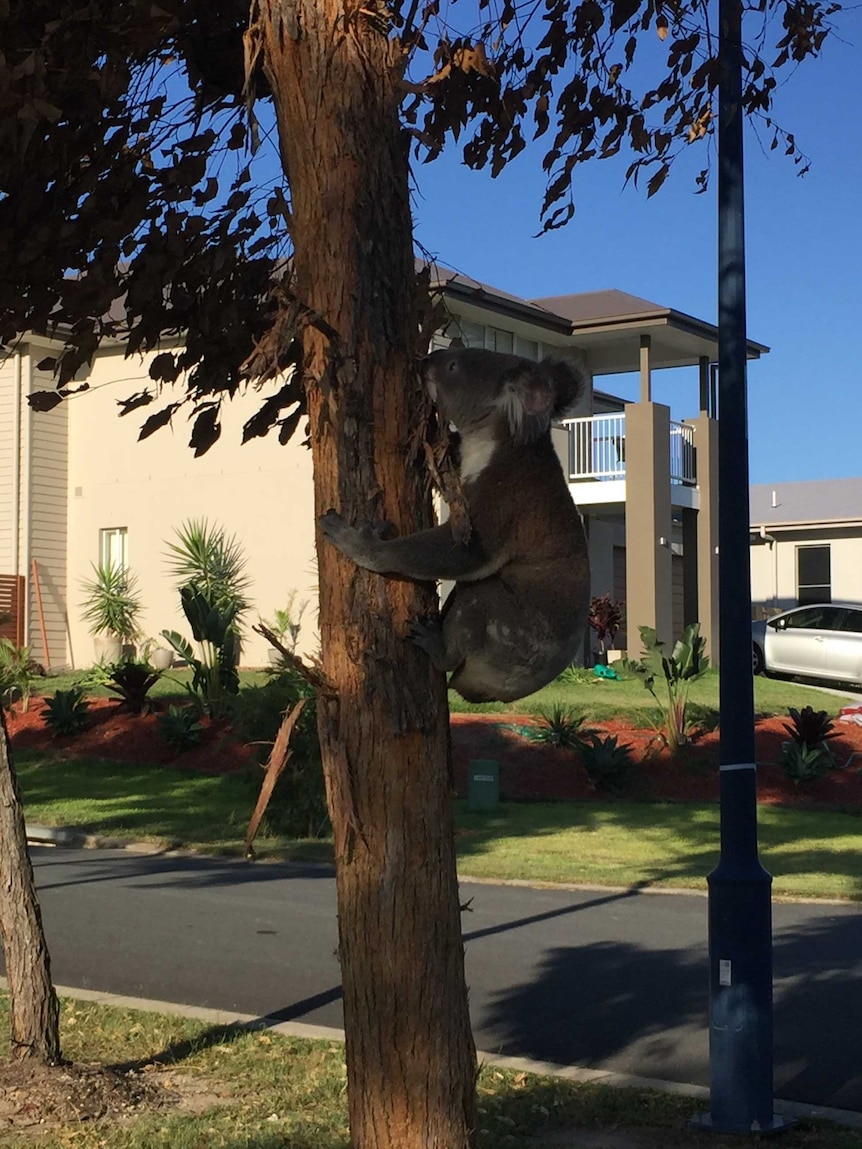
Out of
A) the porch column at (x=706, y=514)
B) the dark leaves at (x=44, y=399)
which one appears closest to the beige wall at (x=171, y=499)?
the porch column at (x=706, y=514)

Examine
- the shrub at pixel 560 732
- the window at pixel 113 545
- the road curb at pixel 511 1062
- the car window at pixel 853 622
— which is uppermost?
the window at pixel 113 545

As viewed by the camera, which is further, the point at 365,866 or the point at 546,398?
the point at 546,398

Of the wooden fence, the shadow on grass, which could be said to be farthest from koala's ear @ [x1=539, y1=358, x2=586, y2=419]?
the wooden fence

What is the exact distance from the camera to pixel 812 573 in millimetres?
37969

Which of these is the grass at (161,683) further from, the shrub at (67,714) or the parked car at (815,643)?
the parked car at (815,643)

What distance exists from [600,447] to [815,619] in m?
5.46

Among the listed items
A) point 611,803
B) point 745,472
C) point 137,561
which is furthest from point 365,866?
point 137,561

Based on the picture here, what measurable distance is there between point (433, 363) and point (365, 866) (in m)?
1.29

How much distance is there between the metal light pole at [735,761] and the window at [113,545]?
Answer: 22833mm

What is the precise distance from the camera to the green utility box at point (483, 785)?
15578 millimetres

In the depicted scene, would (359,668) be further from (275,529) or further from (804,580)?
(804,580)

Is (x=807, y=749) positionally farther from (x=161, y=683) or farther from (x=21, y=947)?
(x=21, y=947)

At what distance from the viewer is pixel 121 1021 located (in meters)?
7.21

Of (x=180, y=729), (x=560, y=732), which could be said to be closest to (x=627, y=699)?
(x=560, y=732)
